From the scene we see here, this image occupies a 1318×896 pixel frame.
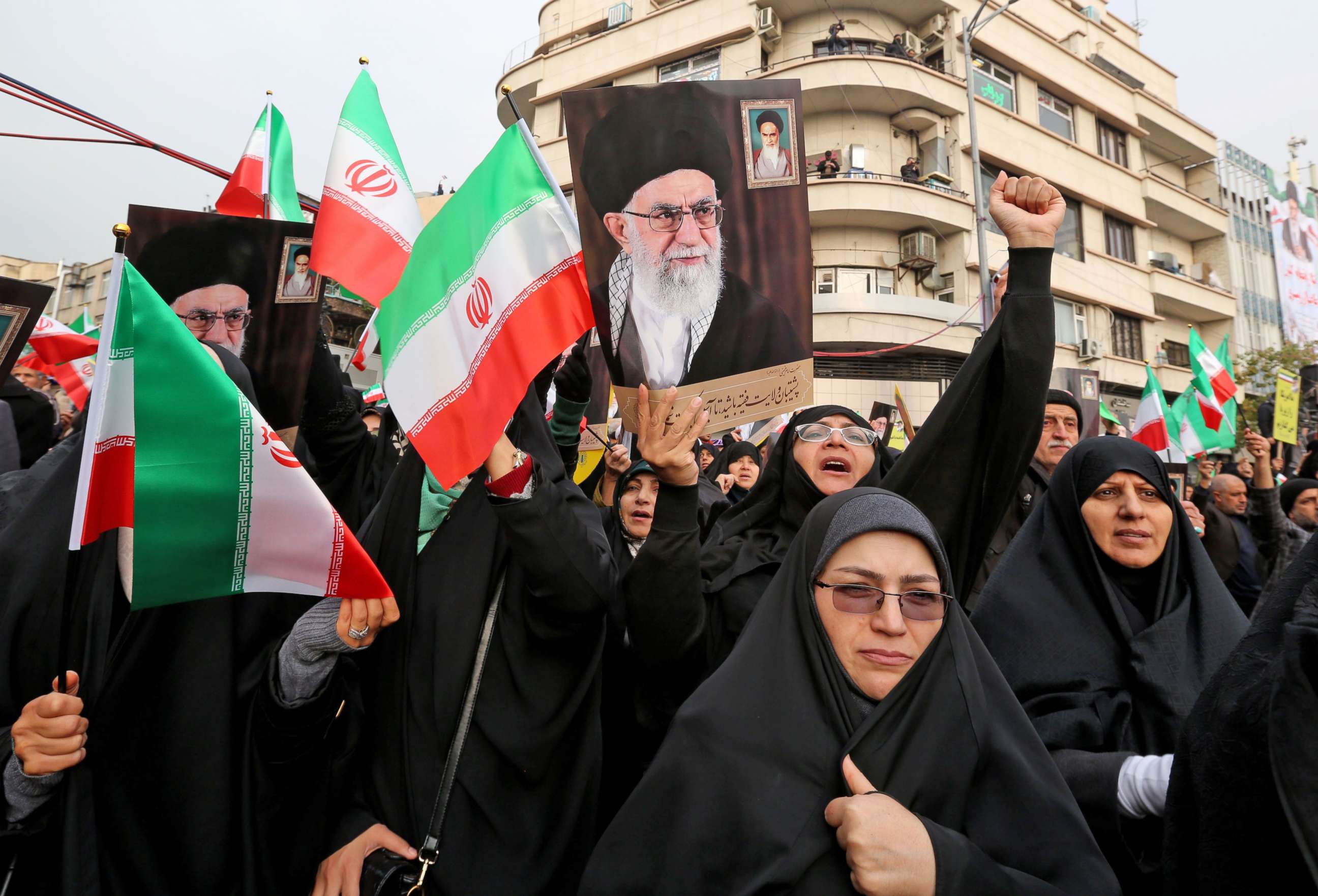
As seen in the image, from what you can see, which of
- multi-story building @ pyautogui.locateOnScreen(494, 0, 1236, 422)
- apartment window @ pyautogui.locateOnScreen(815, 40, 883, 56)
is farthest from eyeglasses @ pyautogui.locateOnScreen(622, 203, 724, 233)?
apartment window @ pyautogui.locateOnScreen(815, 40, 883, 56)

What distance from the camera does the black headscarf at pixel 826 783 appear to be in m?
1.41

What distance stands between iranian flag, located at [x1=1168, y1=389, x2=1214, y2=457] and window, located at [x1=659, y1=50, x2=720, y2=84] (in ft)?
46.8

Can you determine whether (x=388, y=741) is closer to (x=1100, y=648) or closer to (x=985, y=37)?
(x=1100, y=648)

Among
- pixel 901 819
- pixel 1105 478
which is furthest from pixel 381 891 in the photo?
pixel 1105 478

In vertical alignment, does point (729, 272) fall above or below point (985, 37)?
below

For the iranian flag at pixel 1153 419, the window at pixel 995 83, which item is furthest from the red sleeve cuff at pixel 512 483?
the window at pixel 995 83

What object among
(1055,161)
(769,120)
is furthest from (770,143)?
(1055,161)

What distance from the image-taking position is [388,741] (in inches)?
75.2

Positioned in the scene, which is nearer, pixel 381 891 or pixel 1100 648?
pixel 381 891

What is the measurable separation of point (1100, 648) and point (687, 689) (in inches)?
39.6

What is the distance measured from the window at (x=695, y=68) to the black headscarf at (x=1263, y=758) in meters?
20.2

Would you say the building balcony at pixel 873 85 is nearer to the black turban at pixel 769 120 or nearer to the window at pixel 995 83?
the window at pixel 995 83

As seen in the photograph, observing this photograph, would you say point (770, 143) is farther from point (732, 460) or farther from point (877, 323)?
point (877, 323)

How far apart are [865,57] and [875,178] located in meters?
2.61
